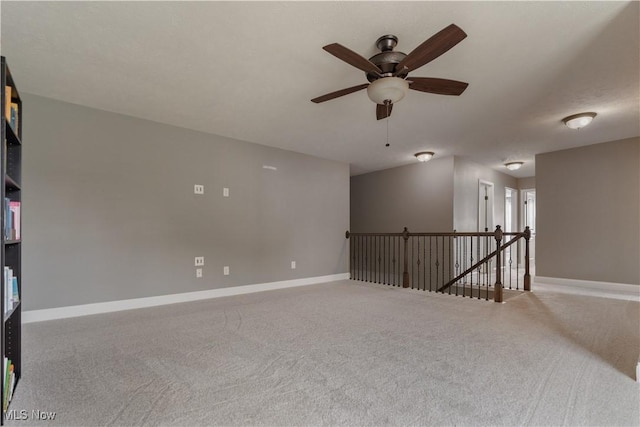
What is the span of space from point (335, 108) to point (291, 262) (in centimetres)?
273

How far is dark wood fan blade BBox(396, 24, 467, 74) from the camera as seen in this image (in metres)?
1.75

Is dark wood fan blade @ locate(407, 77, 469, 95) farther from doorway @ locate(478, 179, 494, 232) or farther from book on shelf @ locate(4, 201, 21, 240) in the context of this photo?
doorway @ locate(478, 179, 494, 232)

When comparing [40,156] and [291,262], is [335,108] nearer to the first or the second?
[291,262]

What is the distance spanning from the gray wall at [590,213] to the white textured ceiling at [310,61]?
0.97 m

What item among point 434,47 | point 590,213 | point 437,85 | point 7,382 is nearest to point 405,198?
point 590,213

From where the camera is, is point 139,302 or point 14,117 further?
point 139,302

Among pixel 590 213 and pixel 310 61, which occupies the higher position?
pixel 310 61

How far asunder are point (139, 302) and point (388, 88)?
3.60 m

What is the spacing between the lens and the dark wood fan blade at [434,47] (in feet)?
5.76

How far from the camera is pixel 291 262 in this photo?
5.11 meters

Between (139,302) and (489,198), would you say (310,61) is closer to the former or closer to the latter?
(139,302)

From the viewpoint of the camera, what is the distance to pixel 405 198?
6438 mm

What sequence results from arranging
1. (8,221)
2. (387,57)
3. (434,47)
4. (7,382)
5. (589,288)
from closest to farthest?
(7,382), (8,221), (434,47), (387,57), (589,288)

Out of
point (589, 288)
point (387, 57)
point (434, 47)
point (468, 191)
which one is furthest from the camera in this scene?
point (468, 191)
